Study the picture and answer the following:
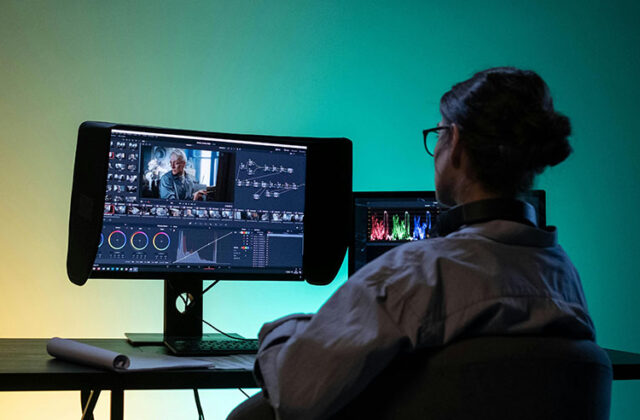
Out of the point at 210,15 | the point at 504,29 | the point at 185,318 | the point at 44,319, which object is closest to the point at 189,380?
the point at 185,318

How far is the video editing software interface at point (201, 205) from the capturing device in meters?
1.76

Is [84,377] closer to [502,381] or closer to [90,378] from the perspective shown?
[90,378]

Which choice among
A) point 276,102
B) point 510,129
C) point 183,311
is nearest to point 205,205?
point 183,311

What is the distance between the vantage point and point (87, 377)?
1236 millimetres

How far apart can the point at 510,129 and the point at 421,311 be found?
371 mm

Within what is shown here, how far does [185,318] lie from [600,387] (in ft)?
4.12

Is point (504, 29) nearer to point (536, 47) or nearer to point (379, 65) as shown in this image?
point (536, 47)

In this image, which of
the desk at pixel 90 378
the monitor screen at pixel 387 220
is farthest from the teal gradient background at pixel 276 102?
the desk at pixel 90 378

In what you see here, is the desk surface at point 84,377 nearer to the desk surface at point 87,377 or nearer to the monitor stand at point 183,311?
the desk surface at point 87,377

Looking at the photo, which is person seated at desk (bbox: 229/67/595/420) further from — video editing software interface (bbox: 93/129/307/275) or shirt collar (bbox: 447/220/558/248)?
video editing software interface (bbox: 93/129/307/275)

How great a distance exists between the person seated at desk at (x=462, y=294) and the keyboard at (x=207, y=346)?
493 millimetres

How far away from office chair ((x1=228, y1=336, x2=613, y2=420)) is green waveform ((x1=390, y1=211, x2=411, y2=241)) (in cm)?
131

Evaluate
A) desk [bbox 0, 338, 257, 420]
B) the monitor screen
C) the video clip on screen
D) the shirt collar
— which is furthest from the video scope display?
the shirt collar

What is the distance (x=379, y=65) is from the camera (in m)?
2.72
